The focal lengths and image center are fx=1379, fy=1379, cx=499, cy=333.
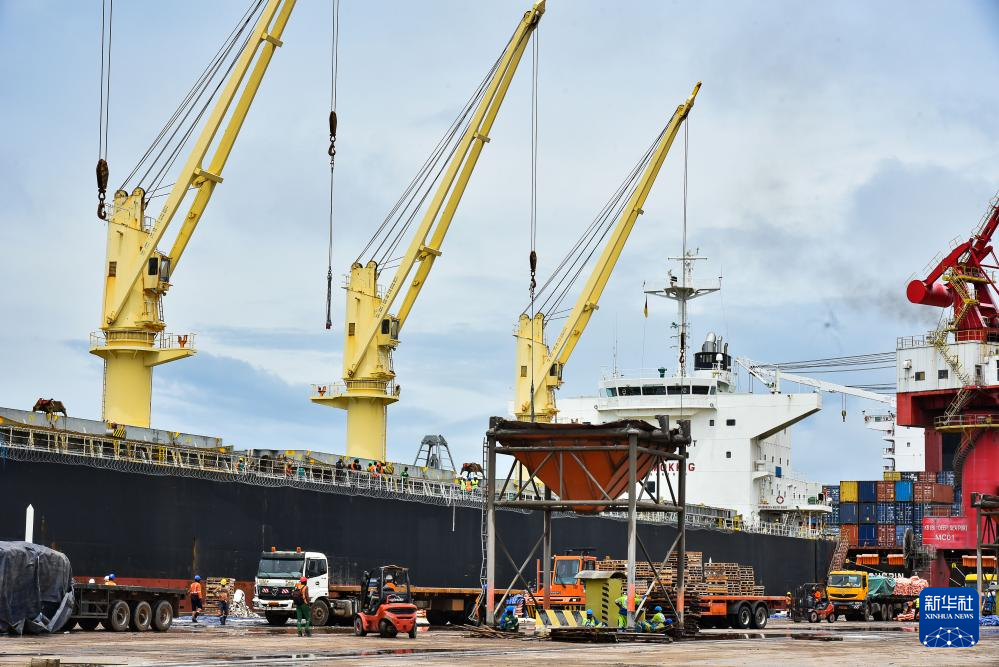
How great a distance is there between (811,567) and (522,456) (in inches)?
2341

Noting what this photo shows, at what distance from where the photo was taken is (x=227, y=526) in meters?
47.0

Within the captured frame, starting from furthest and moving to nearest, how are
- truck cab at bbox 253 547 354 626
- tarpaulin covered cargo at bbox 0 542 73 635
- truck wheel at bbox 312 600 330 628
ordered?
truck cab at bbox 253 547 354 626 → truck wheel at bbox 312 600 330 628 → tarpaulin covered cargo at bbox 0 542 73 635

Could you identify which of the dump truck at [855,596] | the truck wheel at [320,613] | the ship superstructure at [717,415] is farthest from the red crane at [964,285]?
the truck wheel at [320,613]

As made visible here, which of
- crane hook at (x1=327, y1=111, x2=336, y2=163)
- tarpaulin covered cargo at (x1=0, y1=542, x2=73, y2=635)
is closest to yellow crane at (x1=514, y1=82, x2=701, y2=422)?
crane hook at (x1=327, y1=111, x2=336, y2=163)

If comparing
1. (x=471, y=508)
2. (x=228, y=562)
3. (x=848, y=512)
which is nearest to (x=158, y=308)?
(x=228, y=562)

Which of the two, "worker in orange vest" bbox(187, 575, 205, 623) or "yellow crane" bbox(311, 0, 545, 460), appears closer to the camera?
"worker in orange vest" bbox(187, 575, 205, 623)

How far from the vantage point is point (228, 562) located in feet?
153

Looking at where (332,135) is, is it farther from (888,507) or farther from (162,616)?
(888,507)

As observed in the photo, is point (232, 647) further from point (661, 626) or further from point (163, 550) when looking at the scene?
point (163, 550)

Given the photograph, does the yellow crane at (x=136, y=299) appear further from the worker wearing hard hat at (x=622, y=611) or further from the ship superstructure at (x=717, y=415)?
the ship superstructure at (x=717, y=415)

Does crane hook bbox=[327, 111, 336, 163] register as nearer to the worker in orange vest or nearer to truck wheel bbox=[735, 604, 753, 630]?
the worker in orange vest

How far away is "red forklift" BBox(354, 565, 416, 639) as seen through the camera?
31844mm

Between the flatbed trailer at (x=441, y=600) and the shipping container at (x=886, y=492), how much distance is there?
2227 inches

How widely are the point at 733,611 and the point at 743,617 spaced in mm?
465
